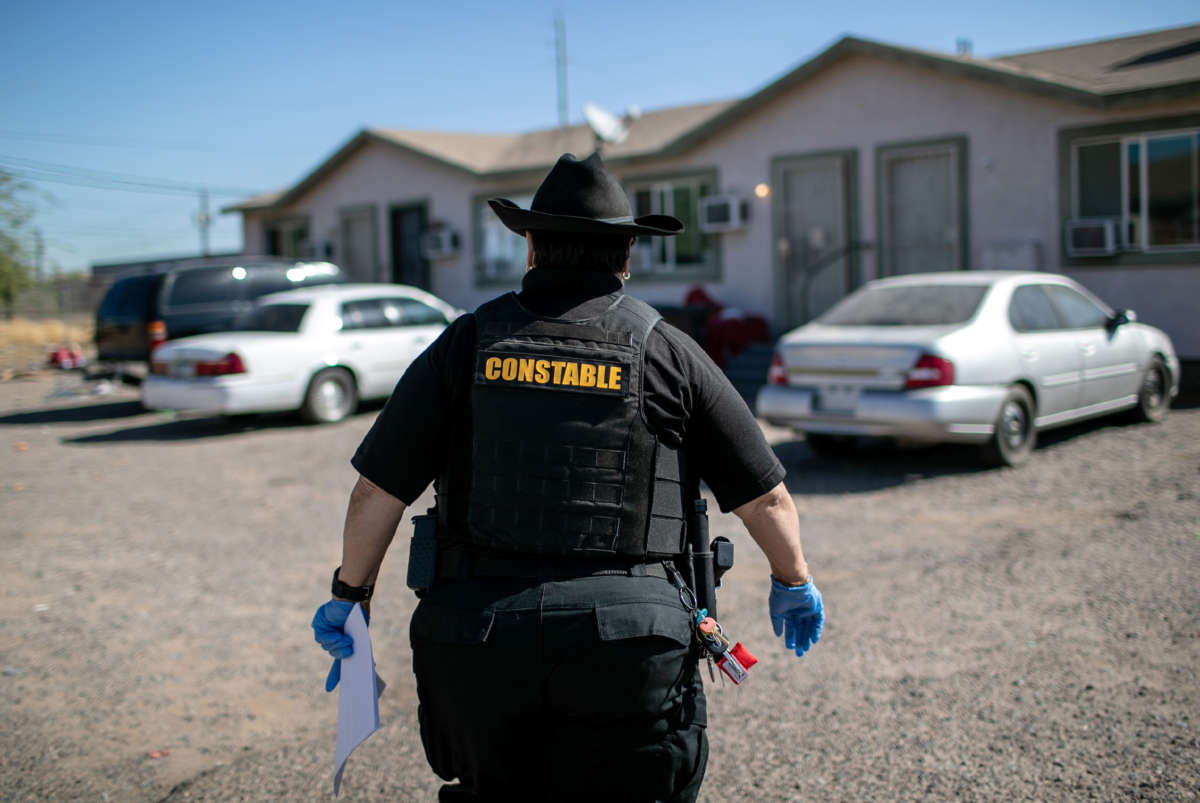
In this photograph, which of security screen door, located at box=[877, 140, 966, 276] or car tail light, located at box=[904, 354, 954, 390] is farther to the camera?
security screen door, located at box=[877, 140, 966, 276]

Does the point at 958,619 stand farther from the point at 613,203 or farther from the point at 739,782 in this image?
the point at 613,203

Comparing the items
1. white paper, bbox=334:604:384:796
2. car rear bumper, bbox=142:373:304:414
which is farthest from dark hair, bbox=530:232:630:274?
car rear bumper, bbox=142:373:304:414

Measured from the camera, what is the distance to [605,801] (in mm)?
2127

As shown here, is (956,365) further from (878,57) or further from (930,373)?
(878,57)

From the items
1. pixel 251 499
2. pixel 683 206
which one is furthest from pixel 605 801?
pixel 683 206

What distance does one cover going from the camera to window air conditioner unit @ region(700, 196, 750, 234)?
52.1 ft

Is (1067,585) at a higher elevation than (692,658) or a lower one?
lower

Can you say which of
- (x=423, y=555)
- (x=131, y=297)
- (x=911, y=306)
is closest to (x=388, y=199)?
(x=131, y=297)

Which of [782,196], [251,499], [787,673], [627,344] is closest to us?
[627,344]

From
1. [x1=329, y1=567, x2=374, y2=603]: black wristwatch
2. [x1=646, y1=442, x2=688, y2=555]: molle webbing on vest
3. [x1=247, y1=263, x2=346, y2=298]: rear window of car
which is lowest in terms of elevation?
[x1=329, y1=567, x2=374, y2=603]: black wristwatch

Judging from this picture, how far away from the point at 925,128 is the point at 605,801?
13.8m

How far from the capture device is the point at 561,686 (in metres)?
2.11

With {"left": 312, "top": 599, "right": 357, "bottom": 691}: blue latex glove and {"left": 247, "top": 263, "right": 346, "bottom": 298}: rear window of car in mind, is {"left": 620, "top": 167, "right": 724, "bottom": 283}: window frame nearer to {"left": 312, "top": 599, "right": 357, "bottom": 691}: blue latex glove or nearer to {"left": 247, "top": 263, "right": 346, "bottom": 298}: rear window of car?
{"left": 247, "top": 263, "right": 346, "bottom": 298}: rear window of car

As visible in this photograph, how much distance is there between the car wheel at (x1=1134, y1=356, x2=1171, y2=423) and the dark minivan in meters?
11.0
